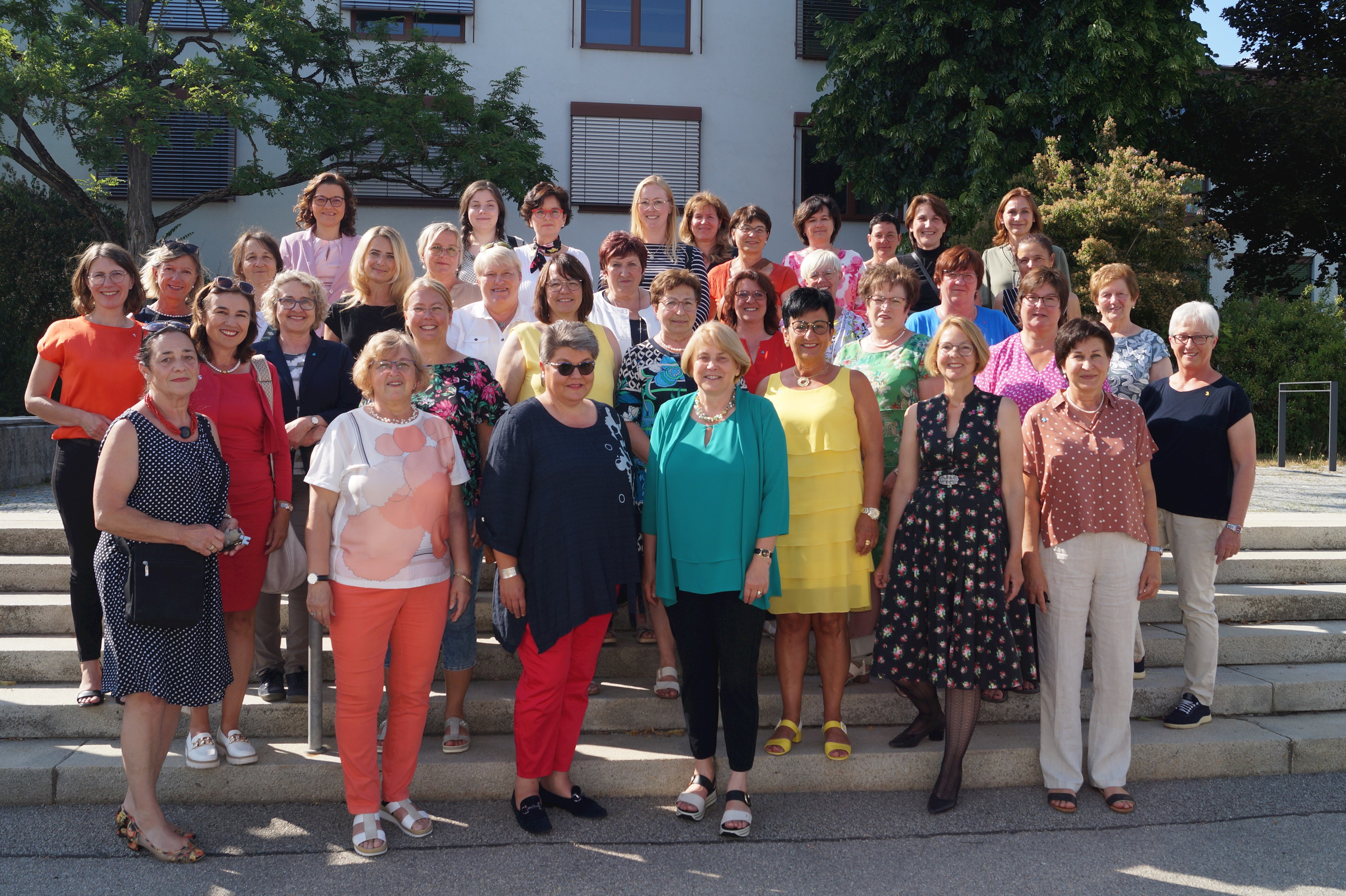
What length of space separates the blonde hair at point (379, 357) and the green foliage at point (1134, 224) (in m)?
11.3

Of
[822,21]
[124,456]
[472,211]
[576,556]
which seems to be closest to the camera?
[124,456]

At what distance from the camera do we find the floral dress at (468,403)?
4129 mm

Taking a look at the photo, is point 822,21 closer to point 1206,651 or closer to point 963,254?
point 963,254

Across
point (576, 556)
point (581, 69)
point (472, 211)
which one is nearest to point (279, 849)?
point (576, 556)

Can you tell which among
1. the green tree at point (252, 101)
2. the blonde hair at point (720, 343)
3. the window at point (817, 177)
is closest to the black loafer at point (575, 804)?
the blonde hair at point (720, 343)

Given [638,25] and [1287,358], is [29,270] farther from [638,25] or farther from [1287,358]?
[1287,358]

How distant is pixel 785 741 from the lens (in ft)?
13.9

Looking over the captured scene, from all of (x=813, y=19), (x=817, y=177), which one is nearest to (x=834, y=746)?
(x=817, y=177)

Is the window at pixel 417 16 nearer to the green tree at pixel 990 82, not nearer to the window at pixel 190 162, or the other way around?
the window at pixel 190 162

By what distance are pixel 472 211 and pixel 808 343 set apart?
2.83m

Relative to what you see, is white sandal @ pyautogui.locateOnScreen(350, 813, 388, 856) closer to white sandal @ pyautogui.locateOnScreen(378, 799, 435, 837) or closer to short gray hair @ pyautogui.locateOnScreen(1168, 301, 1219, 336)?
white sandal @ pyautogui.locateOnScreen(378, 799, 435, 837)

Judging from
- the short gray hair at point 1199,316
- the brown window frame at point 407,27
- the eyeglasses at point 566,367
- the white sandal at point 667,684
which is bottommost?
the white sandal at point 667,684

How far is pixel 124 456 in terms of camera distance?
11.2 ft

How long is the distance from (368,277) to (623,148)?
42.1 ft
